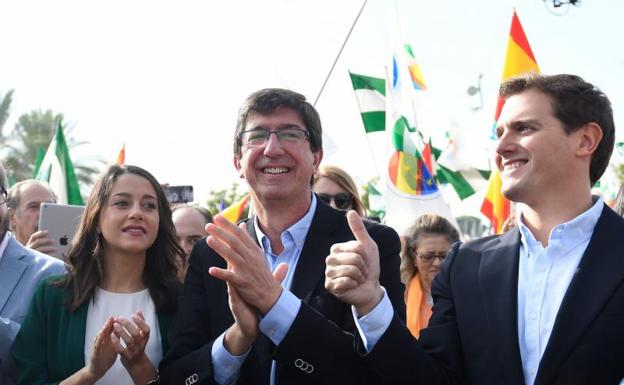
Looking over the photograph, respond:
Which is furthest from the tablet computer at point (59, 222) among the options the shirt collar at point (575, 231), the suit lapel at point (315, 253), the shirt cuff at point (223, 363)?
the shirt collar at point (575, 231)

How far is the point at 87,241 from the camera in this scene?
13.8ft

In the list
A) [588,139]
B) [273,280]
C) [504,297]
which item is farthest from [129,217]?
[588,139]

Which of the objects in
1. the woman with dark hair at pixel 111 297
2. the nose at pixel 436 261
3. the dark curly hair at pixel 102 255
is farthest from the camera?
the nose at pixel 436 261

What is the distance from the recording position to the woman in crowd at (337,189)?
18.5 feet

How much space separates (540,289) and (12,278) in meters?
2.63

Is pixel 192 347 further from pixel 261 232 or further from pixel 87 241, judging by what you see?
pixel 87 241

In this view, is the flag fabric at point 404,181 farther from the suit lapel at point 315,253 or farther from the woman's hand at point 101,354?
the woman's hand at point 101,354

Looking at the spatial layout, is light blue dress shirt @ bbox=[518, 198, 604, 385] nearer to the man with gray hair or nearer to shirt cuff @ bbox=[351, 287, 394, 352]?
shirt cuff @ bbox=[351, 287, 394, 352]

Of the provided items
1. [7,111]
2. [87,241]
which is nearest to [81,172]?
[7,111]

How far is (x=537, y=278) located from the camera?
2.95m

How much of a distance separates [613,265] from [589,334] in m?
0.26

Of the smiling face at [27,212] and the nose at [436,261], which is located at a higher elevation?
the smiling face at [27,212]

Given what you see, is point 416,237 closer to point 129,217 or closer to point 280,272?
point 129,217

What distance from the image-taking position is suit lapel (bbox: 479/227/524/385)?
9.29 feet
